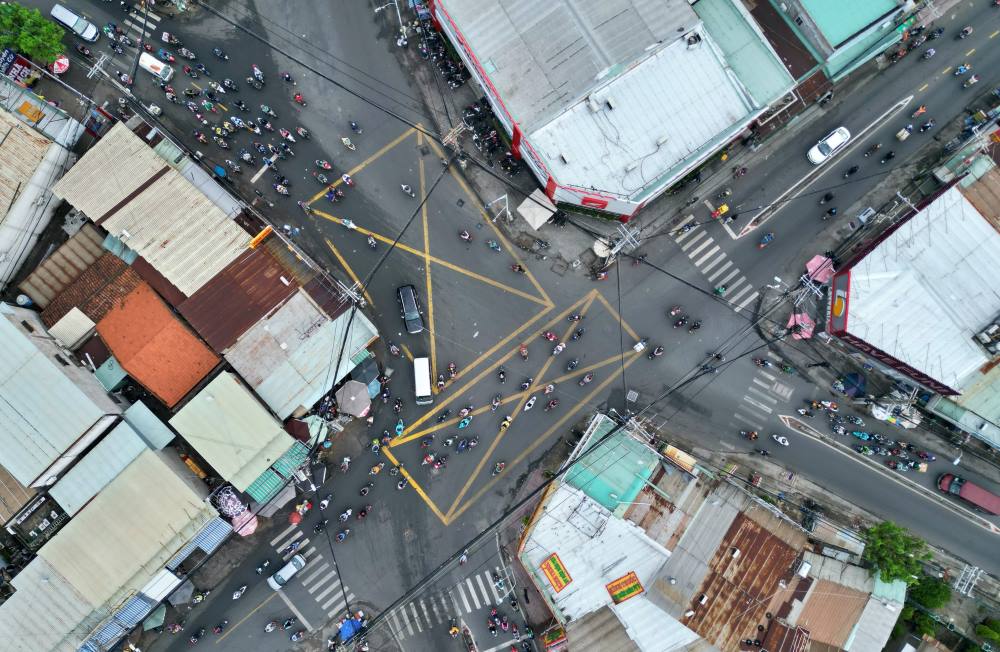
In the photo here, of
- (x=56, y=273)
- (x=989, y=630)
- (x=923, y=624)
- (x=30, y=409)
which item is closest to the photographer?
(x=30, y=409)

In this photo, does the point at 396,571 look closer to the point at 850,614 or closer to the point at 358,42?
the point at 850,614

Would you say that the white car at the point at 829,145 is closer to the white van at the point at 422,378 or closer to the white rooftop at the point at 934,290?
the white rooftop at the point at 934,290

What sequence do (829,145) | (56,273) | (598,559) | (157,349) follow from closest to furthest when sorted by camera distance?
(598,559)
(157,349)
(56,273)
(829,145)

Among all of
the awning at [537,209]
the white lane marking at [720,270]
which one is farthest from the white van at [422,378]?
the white lane marking at [720,270]

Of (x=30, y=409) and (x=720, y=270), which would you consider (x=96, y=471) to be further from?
(x=720, y=270)

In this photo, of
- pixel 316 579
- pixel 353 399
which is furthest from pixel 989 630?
pixel 316 579

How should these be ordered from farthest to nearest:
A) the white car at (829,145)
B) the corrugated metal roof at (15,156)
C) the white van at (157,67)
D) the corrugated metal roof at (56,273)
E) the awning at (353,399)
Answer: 1. the white van at (157,67)
2. the white car at (829,145)
3. the awning at (353,399)
4. the corrugated metal roof at (56,273)
5. the corrugated metal roof at (15,156)
